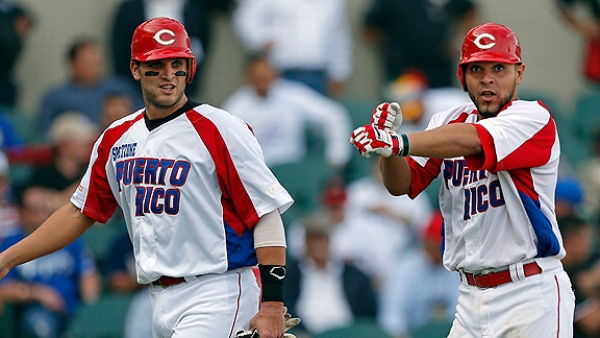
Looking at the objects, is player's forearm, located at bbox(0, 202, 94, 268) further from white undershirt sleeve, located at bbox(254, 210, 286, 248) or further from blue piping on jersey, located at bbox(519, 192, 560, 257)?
blue piping on jersey, located at bbox(519, 192, 560, 257)

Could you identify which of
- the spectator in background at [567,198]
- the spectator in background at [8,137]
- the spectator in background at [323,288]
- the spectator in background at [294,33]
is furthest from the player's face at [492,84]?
the spectator in background at [294,33]

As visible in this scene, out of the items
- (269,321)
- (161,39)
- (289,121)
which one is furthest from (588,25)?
(269,321)

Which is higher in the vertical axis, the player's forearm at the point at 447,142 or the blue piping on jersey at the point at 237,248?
the player's forearm at the point at 447,142

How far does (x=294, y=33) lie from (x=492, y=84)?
592 cm

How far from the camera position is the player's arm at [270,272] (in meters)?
4.23

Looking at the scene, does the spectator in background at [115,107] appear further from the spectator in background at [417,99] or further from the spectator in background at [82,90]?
the spectator in background at [417,99]

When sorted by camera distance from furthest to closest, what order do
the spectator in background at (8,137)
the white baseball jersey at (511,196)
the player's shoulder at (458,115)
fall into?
the spectator in background at (8,137) → the player's shoulder at (458,115) → the white baseball jersey at (511,196)

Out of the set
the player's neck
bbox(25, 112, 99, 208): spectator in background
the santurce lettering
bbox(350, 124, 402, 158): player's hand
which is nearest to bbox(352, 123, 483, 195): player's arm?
bbox(350, 124, 402, 158): player's hand

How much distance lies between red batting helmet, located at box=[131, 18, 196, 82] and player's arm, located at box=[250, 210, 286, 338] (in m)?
0.84

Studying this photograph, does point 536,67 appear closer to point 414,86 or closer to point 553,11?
point 553,11

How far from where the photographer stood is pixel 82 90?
373 inches

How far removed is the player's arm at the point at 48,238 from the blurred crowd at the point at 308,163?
230cm

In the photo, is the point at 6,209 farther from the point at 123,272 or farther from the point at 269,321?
the point at 269,321

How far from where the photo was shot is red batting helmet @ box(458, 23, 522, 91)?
4.45 meters
